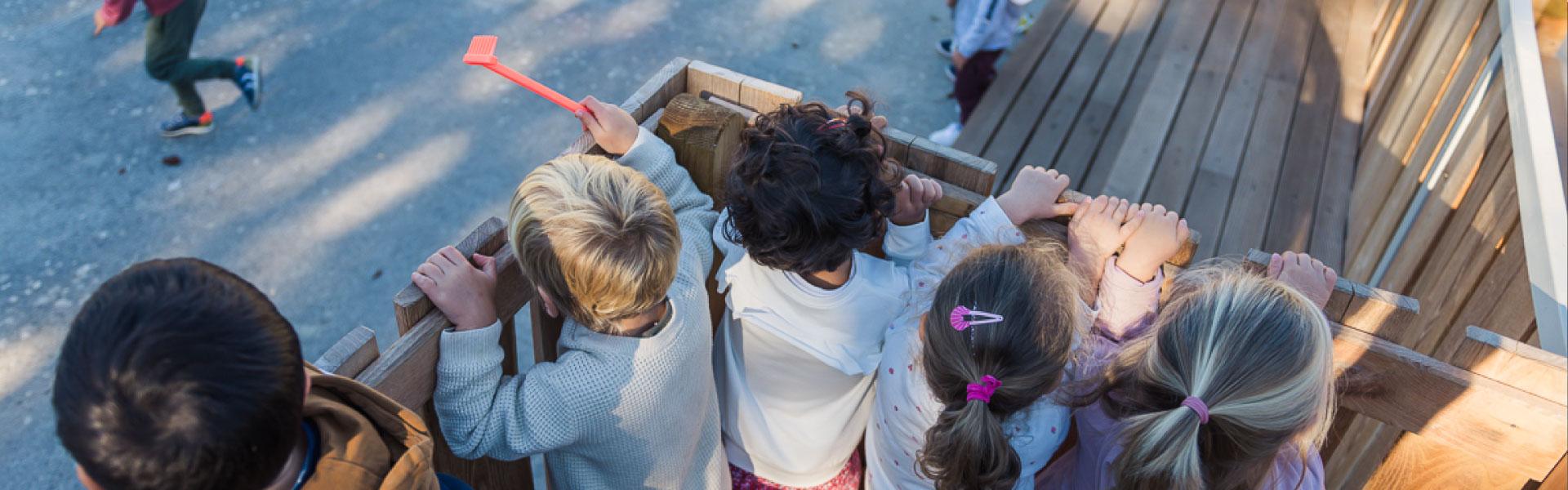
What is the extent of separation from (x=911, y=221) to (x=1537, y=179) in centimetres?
105

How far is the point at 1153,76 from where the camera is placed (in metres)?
3.31

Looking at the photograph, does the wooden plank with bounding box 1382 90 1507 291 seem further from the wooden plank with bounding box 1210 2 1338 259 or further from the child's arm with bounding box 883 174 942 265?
the child's arm with bounding box 883 174 942 265

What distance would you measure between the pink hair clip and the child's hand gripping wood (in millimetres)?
345

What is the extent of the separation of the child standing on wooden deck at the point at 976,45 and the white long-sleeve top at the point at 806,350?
5.65 ft

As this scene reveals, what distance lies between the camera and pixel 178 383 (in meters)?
0.84

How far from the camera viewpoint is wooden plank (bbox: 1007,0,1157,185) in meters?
2.92

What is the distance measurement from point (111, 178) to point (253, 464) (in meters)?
2.90

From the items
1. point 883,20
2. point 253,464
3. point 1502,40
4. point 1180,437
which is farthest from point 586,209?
point 883,20

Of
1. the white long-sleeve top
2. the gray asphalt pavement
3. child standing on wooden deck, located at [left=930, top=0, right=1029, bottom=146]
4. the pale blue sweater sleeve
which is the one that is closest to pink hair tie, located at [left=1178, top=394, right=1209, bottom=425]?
the white long-sleeve top

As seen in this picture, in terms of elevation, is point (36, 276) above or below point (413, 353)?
below

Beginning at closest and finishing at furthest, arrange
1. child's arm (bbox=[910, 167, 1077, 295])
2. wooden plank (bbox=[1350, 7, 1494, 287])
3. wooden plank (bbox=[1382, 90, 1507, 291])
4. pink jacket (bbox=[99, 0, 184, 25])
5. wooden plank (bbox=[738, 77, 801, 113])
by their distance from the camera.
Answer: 1. child's arm (bbox=[910, 167, 1077, 295])
2. wooden plank (bbox=[738, 77, 801, 113])
3. wooden plank (bbox=[1382, 90, 1507, 291])
4. wooden plank (bbox=[1350, 7, 1494, 287])
5. pink jacket (bbox=[99, 0, 184, 25])

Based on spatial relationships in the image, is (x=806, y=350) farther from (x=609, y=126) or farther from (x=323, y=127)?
Answer: (x=323, y=127)

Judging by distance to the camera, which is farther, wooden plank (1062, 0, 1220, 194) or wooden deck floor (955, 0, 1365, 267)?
wooden plank (1062, 0, 1220, 194)

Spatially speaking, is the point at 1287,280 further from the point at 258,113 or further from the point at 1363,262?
the point at 258,113
